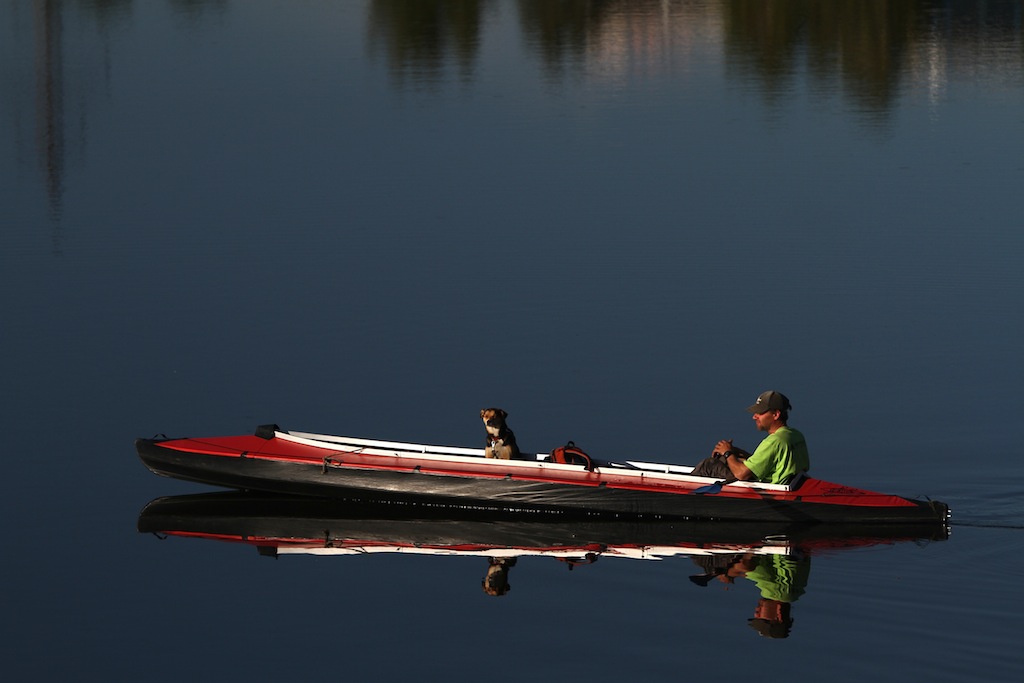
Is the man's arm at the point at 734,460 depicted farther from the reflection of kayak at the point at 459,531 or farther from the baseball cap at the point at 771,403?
the baseball cap at the point at 771,403

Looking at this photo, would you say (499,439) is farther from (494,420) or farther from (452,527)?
(452,527)

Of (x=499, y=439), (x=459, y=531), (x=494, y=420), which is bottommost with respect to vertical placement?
(x=459, y=531)

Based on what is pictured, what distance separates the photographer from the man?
16891 millimetres

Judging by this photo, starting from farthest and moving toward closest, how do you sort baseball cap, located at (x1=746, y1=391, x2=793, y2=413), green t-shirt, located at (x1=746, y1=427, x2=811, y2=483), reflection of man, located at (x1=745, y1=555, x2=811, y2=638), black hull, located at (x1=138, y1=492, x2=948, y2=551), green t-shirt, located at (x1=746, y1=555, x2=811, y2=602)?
green t-shirt, located at (x1=746, y1=427, x2=811, y2=483) < black hull, located at (x1=138, y1=492, x2=948, y2=551) < baseball cap, located at (x1=746, y1=391, x2=793, y2=413) < green t-shirt, located at (x1=746, y1=555, x2=811, y2=602) < reflection of man, located at (x1=745, y1=555, x2=811, y2=638)

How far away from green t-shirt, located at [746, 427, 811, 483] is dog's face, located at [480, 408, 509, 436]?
8.08ft

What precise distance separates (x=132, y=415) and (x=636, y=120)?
22854 millimetres

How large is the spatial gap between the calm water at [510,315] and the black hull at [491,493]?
450 mm

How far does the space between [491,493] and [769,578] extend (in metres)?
3.07

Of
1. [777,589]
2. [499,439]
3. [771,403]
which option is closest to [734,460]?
[771,403]

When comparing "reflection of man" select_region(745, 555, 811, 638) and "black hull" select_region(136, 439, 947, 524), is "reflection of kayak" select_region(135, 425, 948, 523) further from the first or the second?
"reflection of man" select_region(745, 555, 811, 638)

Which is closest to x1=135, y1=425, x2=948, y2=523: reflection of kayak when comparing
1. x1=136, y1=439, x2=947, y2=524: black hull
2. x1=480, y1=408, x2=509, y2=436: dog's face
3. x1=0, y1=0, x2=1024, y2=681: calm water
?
x1=136, y1=439, x2=947, y2=524: black hull

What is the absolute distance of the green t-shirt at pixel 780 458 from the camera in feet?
55.9

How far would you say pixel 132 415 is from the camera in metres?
20.9

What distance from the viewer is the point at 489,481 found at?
1764 cm
